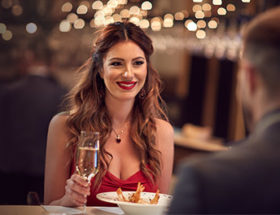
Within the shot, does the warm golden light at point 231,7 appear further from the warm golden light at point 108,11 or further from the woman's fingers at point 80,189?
the warm golden light at point 108,11

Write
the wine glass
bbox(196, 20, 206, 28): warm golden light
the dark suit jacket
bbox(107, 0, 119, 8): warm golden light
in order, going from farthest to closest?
1. bbox(107, 0, 119, 8): warm golden light
2. bbox(196, 20, 206, 28): warm golden light
3. the wine glass
4. the dark suit jacket

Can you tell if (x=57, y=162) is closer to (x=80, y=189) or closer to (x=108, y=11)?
(x=80, y=189)

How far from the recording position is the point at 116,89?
3.14 m

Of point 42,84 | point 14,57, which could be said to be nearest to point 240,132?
point 42,84

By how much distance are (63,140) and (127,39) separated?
0.70 meters

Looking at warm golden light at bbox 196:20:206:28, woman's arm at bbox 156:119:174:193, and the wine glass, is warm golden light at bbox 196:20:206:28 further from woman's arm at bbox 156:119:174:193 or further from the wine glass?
the wine glass

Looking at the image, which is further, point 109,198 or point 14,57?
point 14,57

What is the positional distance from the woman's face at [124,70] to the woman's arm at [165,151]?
0.32m

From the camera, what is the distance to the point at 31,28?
12625 millimetres

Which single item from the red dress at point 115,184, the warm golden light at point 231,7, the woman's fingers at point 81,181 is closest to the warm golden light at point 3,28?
the warm golden light at point 231,7

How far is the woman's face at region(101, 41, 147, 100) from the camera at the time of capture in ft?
10.3

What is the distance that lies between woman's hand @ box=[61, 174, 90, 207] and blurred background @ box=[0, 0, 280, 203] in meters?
1.63

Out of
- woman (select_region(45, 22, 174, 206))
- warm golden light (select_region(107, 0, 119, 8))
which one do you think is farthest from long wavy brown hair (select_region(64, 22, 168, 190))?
warm golden light (select_region(107, 0, 119, 8))

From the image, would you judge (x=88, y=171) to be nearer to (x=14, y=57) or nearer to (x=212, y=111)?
(x=212, y=111)
